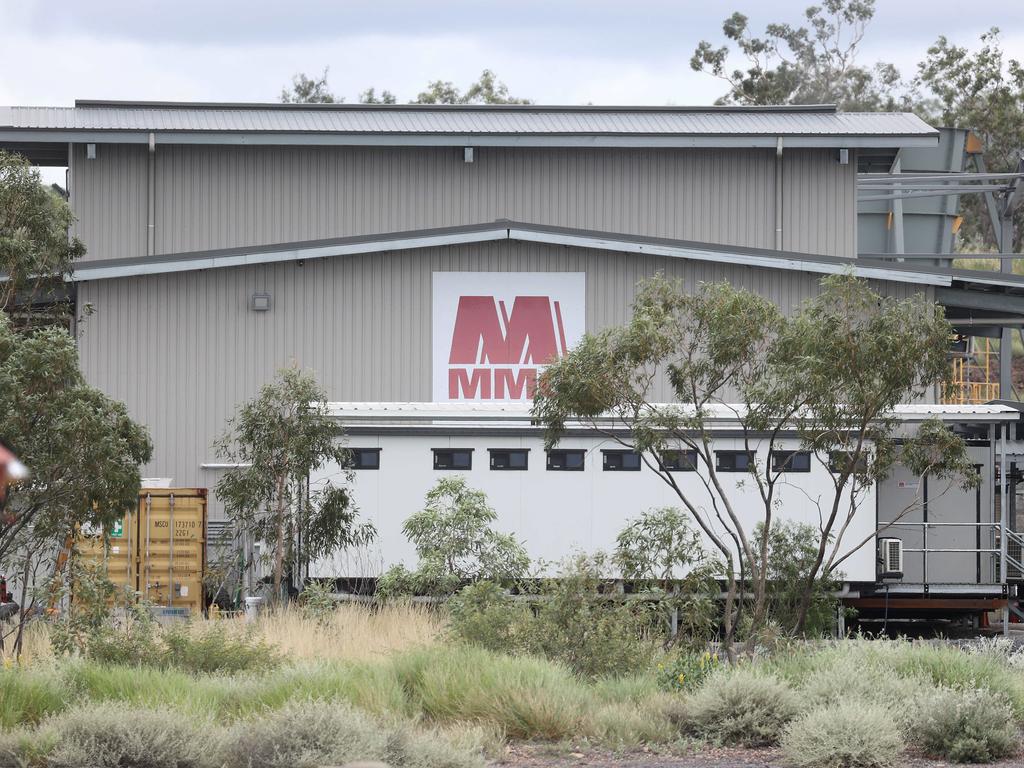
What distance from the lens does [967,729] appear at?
12.7 metres

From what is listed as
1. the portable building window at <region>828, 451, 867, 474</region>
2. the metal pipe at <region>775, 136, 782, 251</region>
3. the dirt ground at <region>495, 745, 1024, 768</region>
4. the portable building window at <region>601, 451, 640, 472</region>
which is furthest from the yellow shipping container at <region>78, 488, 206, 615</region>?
the metal pipe at <region>775, 136, 782, 251</region>

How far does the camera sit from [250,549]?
23625 mm

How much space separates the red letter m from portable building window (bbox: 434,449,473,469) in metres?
5.38

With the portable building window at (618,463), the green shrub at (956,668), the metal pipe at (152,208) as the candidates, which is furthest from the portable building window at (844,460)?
the metal pipe at (152,208)

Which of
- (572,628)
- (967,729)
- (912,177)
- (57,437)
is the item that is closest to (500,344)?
(572,628)

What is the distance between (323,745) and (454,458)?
40.6 ft

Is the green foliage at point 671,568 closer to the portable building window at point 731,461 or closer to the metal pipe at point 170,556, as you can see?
the portable building window at point 731,461

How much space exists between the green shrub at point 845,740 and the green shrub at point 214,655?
6070 mm

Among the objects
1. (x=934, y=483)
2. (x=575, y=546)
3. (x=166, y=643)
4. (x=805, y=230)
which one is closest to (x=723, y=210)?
(x=805, y=230)

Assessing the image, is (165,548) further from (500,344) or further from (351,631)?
(500,344)

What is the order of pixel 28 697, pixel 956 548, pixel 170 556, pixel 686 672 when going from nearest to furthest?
pixel 28 697 < pixel 686 672 < pixel 956 548 < pixel 170 556

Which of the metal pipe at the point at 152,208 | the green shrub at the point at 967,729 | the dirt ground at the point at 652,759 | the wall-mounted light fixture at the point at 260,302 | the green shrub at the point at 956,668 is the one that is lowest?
the dirt ground at the point at 652,759

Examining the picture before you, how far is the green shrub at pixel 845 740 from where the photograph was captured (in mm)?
11945

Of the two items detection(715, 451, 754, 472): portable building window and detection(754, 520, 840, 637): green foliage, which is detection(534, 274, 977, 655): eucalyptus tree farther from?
detection(715, 451, 754, 472): portable building window
